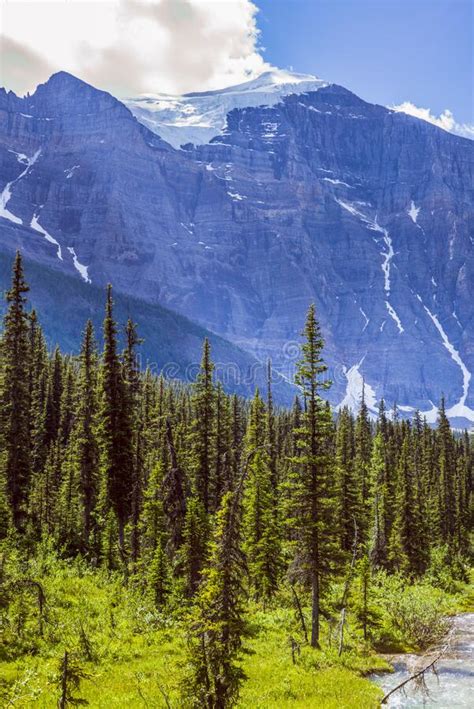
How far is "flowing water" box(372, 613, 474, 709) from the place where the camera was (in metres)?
23.2

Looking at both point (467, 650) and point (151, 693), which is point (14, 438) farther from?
point (467, 650)

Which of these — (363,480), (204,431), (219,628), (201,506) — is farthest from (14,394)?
(363,480)

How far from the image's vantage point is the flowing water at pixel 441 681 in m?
23.2

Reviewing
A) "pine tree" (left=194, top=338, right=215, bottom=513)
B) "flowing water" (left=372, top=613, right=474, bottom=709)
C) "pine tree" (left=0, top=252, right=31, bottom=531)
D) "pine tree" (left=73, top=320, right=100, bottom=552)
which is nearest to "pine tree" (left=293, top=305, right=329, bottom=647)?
"flowing water" (left=372, top=613, right=474, bottom=709)

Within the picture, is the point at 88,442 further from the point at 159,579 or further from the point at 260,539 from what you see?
the point at 159,579

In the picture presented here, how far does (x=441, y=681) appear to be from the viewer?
26.4m

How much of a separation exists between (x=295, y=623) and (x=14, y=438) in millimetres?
20715

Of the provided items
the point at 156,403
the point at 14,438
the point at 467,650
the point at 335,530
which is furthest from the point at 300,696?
the point at 156,403

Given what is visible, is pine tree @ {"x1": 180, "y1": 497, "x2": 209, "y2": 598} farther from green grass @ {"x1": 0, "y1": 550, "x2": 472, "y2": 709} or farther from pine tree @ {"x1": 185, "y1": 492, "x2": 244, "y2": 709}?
pine tree @ {"x1": 185, "y1": 492, "x2": 244, "y2": 709}

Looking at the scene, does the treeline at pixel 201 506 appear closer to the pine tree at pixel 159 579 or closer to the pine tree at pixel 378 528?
the pine tree at pixel 159 579

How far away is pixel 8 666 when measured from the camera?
Answer: 61.0 feet

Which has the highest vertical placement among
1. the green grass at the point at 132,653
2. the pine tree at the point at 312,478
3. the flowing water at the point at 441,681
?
the pine tree at the point at 312,478

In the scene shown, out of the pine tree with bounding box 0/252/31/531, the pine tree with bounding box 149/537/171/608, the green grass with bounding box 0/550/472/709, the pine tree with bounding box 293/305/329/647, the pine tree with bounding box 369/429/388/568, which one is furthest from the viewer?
the pine tree with bounding box 369/429/388/568

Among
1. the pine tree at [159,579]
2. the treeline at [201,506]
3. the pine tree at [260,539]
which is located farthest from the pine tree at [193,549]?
the pine tree at [260,539]
